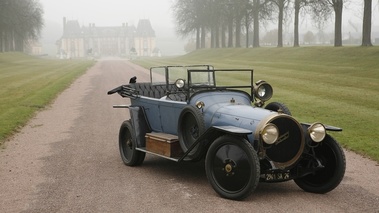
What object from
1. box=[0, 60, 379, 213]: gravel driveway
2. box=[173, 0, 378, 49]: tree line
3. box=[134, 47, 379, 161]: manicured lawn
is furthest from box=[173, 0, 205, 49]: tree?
box=[0, 60, 379, 213]: gravel driveway

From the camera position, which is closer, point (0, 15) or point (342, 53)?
point (342, 53)

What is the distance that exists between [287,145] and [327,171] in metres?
0.72

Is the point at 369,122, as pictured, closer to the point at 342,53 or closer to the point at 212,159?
the point at 212,159

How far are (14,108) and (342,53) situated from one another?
24065 mm

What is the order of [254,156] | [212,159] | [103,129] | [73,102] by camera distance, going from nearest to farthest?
[254,156], [212,159], [103,129], [73,102]

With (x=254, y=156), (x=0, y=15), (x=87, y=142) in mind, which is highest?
(x=0, y=15)

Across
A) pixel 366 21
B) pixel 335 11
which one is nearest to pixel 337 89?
pixel 366 21

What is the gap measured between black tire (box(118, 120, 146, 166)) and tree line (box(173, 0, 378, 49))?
27.6 meters

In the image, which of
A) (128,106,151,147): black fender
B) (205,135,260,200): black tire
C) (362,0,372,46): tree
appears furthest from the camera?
(362,0,372,46): tree

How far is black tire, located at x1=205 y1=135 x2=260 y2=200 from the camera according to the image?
20.1ft

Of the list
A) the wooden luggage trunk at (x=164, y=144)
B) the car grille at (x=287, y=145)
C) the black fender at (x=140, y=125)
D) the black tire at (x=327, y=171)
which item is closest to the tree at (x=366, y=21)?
the black fender at (x=140, y=125)

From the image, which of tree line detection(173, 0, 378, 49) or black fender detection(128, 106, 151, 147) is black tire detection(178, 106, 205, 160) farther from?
tree line detection(173, 0, 378, 49)

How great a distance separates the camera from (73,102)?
19.3m

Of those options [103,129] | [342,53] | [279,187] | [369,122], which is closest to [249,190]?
[279,187]
